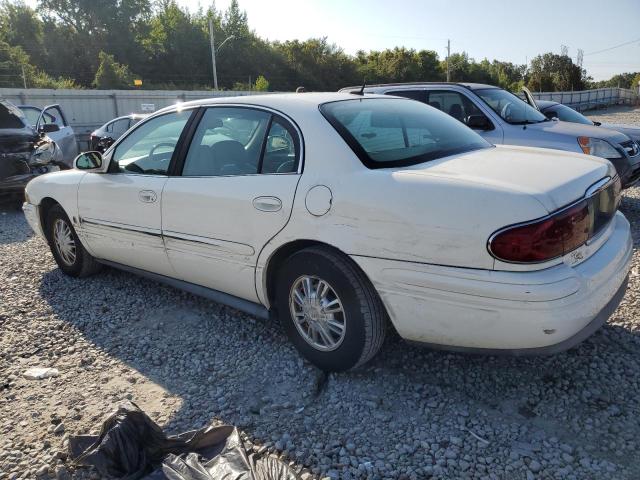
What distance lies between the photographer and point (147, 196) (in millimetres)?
3809

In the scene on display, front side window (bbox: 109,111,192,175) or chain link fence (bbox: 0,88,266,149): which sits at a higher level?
chain link fence (bbox: 0,88,266,149)

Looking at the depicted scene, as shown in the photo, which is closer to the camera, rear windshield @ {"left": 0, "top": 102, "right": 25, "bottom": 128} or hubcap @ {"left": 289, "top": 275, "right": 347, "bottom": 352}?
hubcap @ {"left": 289, "top": 275, "right": 347, "bottom": 352}

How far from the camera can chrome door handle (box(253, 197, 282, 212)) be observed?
3023mm

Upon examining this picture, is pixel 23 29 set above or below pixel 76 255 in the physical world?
above

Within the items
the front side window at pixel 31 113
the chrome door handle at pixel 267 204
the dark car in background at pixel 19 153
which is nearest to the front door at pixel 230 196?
the chrome door handle at pixel 267 204

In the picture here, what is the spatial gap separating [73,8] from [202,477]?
7512cm

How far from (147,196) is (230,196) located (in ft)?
2.90

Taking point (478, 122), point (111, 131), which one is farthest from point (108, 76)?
point (478, 122)

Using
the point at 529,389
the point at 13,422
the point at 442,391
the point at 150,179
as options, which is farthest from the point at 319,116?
the point at 13,422

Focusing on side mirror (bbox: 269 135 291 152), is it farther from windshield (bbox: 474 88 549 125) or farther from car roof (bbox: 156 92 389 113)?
windshield (bbox: 474 88 549 125)

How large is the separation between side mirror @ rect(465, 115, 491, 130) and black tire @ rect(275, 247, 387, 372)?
441 centimetres

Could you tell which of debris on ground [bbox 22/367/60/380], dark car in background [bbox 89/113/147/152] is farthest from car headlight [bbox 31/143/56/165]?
debris on ground [bbox 22/367/60/380]

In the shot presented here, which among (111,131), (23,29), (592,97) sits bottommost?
(111,131)

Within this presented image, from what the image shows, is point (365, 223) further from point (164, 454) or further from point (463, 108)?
point (463, 108)
